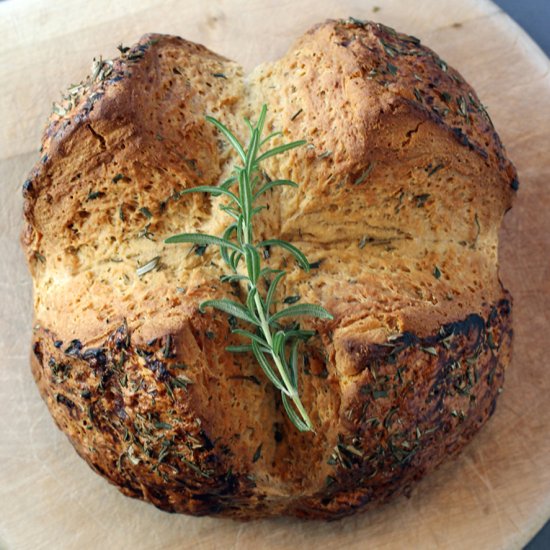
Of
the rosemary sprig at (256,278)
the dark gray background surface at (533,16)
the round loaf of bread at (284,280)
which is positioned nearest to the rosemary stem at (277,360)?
the rosemary sprig at (256,278)

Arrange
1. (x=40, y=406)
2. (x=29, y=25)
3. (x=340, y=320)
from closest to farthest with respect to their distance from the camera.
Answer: (x=340, y=320)
(x=40, y=406)
(x=29, y=25)

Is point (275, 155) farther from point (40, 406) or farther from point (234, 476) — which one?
point (40, 406)

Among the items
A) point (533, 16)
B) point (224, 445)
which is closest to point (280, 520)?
point (224, 445)

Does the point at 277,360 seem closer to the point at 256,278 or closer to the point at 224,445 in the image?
the point at 256,278

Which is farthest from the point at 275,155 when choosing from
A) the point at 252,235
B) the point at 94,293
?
the point at 94,293

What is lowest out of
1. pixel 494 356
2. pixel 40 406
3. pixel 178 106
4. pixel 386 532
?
pixel 386 532

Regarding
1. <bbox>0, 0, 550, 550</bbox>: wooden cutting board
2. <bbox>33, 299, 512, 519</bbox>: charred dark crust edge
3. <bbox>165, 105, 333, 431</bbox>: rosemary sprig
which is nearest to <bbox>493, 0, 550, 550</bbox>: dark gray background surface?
<bbox>0, 0, 550, 550</bbox>: wooden cutting board

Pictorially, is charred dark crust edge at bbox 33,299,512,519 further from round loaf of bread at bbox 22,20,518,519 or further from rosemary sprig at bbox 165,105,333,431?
rosemary sprig at bbox 165,105,333,431
